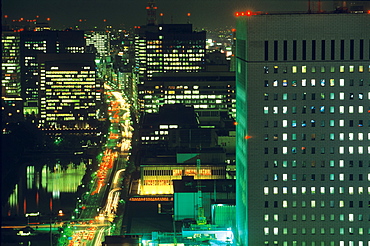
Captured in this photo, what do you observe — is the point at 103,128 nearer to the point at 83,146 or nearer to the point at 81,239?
the point at 83,146

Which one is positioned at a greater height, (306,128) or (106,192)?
(306,128)

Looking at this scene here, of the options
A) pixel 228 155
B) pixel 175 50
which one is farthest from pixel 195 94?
pixel 228 155

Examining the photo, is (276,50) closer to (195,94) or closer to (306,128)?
(306,128)

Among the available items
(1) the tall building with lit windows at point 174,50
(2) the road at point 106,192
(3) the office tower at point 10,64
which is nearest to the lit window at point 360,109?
(2) the road at point 106,192

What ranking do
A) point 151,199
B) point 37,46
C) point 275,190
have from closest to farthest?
point 275,190 < point 151,199 < point 37,46

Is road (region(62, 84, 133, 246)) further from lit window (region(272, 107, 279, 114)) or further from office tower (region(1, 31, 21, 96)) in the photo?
office tower (region(1, 31, 21, 96))

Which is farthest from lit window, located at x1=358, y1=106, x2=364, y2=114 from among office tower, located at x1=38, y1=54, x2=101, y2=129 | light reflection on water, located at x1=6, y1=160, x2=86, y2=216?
office tower, located at x1=38, y1=54, x2=101, y2=129

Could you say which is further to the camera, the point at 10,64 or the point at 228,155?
the point at 10,64

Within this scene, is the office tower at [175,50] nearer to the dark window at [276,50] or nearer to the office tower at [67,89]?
the office tower at [67,89]
